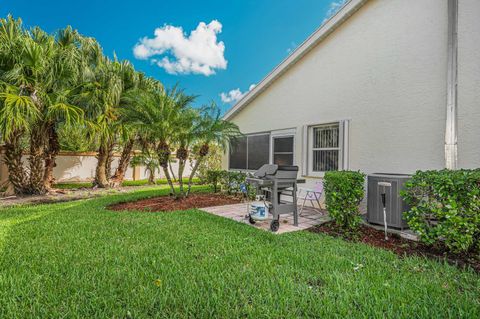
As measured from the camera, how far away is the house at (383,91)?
4523 mm

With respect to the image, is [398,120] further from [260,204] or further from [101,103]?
[101,103]

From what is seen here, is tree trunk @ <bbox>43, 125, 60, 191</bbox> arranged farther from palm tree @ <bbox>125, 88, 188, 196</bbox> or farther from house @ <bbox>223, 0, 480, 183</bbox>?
house @ <bbox>223, 0, 480, 183</bbox>

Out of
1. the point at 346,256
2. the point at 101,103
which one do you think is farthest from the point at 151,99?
the point at 346,256

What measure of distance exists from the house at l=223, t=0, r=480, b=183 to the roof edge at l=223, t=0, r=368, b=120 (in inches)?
1.2

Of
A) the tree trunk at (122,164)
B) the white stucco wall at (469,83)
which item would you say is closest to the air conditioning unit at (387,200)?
the white stucco wall at (469,83)

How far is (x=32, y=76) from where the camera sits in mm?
8484

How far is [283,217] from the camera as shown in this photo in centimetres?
602

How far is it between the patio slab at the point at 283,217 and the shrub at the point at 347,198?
0.67 metres

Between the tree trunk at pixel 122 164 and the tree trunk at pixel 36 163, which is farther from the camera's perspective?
the tree trunk at pixel 122 164

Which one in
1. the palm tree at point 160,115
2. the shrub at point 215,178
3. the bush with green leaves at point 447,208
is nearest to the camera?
the bush with green leaves at point 447,208

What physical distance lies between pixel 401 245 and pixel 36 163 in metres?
12.3

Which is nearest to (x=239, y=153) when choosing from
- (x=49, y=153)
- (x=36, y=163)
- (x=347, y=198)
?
(x=347, y=198)

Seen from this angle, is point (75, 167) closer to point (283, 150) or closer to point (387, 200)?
point (283, 150)

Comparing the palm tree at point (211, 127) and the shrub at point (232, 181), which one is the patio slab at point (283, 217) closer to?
the shrub at point (232, 181)
